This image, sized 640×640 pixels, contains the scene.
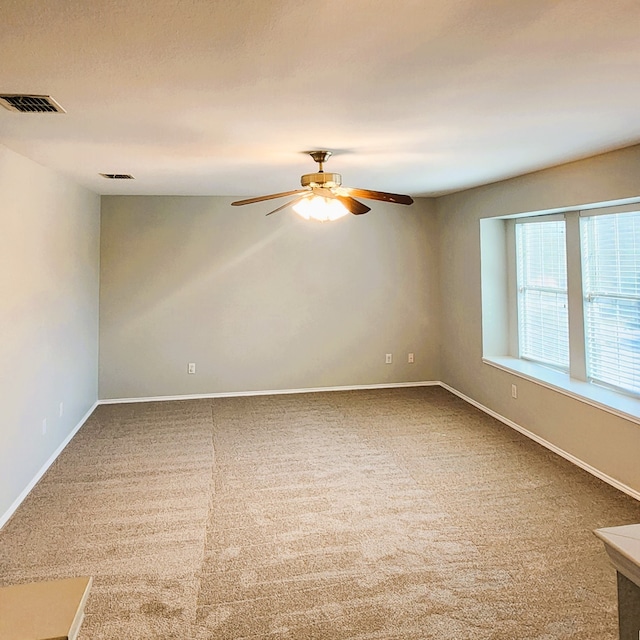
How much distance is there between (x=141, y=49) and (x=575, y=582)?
288 cm

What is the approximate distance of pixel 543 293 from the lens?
4.56 meters

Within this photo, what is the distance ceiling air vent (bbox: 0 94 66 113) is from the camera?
2088mm

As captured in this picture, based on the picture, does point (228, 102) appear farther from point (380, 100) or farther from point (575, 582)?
point (575, 582)

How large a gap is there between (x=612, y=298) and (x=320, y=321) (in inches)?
122

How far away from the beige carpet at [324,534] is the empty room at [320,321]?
0.02 metres

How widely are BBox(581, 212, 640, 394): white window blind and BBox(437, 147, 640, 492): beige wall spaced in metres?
0.34

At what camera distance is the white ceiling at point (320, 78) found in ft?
4.70

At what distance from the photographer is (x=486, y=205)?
485 centimetres

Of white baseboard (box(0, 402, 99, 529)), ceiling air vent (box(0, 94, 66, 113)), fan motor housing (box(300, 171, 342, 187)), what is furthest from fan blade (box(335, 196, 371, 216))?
white baseboard (box(0, 402, 99, 529))

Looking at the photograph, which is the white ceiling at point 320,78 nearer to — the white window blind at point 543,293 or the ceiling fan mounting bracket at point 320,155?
the ceiling fan mounting bracket at point 320,155

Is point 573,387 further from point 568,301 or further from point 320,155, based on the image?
point 320,155

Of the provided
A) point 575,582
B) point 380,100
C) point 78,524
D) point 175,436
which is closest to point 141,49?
point 380,100

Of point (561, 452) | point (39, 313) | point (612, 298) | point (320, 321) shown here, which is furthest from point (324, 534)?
point (320, 321)

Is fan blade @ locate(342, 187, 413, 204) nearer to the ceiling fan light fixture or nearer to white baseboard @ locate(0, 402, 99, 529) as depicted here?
the ceiling fan light fixture
